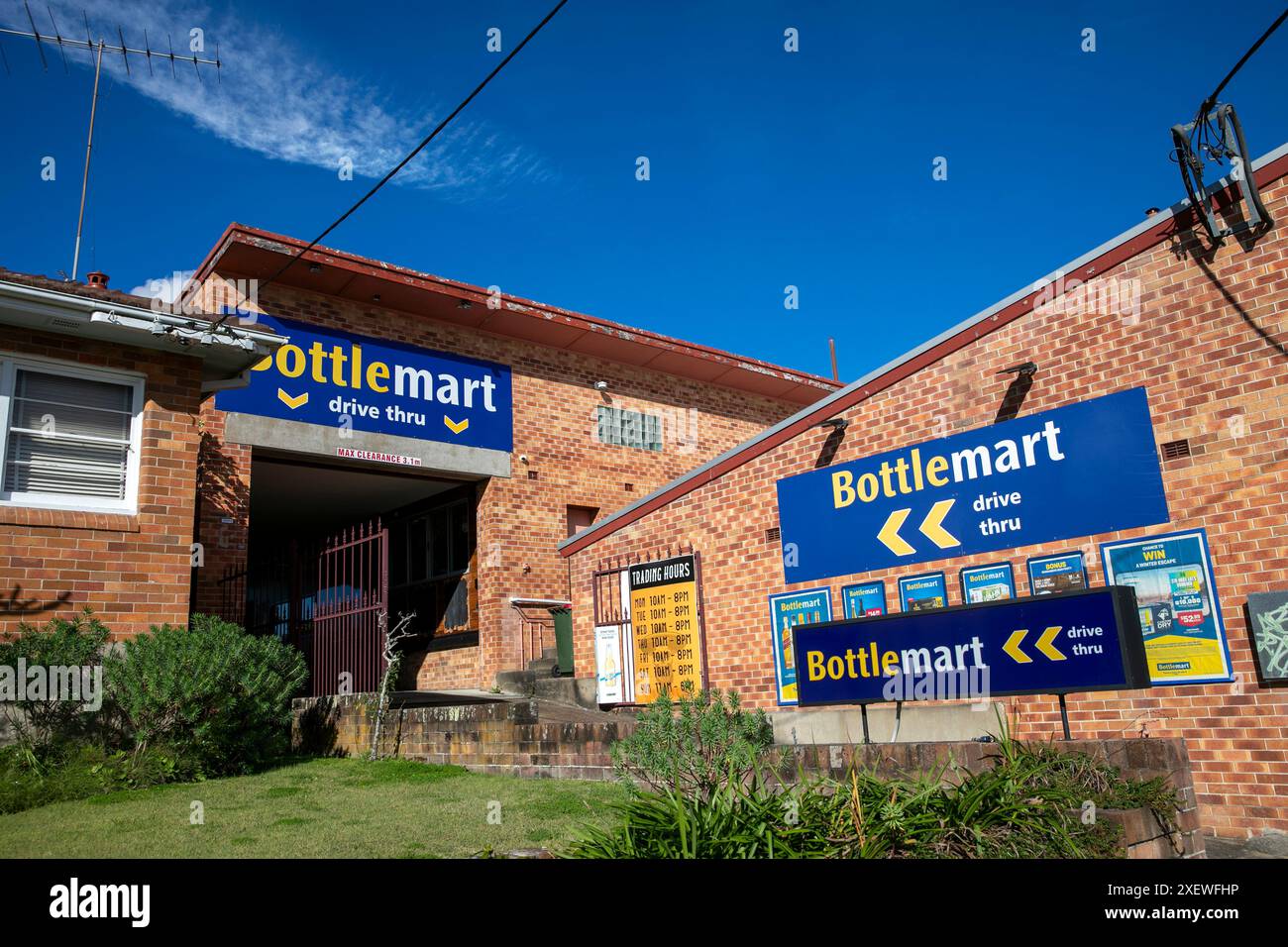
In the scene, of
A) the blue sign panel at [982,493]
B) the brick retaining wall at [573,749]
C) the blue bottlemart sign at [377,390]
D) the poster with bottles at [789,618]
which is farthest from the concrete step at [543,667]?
the blue sign panel at [982,493]

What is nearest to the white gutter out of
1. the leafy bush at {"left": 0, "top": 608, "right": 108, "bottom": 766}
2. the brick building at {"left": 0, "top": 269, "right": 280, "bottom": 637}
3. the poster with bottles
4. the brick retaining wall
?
the brick building at {"left": 0, "top": 269, "right": 280, "bottom": 637}

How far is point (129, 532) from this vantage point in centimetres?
939

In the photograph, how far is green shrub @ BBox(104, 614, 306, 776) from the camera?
8164 millimetres

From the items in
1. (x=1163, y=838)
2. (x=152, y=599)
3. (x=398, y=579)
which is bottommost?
(x=1163, y=838)

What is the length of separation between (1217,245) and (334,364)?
43.4 feet

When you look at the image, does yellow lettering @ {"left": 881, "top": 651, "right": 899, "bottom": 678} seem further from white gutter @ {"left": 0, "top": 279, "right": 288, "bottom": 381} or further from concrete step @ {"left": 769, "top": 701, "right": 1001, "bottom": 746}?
white gutter @ {"left": 0, "top": 279, "right": 288, "bottom": 381}

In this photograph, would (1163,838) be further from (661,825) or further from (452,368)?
(452,368)

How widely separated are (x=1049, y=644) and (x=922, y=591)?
3.46 metres

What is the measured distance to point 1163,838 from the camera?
5676 millimetres

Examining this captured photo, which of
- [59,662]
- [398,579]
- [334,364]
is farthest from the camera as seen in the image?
[398,579]

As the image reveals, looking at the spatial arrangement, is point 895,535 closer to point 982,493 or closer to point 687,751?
point 982,493

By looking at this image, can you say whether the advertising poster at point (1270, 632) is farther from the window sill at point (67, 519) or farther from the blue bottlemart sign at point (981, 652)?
the window sill at point (67, 519)

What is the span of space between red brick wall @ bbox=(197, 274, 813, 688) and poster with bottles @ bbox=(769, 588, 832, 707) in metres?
6.98
